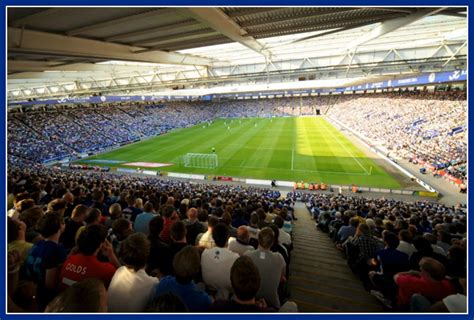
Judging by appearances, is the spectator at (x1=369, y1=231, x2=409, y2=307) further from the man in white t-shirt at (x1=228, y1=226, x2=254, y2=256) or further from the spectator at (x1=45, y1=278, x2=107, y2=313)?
the spectator at (x1=45, y1=278, x2=107, y2=313)

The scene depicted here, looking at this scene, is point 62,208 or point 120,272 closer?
point 120,272

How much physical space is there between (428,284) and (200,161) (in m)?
27.4

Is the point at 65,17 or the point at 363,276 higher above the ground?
the point at 65,17

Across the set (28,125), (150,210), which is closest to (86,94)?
(28,125)

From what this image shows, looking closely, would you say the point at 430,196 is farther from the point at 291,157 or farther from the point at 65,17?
the point at 65,17

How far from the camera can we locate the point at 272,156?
31594 millimetres

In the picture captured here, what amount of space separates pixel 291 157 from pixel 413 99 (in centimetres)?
3188

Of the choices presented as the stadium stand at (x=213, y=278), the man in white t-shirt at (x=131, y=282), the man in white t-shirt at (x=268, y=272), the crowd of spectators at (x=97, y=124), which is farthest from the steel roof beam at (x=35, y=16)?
the crowd of spectators at (x=97, y=124)

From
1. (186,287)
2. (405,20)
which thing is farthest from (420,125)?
(186,287)

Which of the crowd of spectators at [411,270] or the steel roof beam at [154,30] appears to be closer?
the crowd of spectators at [411,270]

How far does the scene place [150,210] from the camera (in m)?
6.02

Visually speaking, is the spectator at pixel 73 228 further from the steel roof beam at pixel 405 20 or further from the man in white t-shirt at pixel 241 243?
the steel roof beam at pixel 405 20

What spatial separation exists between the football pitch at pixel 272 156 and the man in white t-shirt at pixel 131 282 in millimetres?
21847

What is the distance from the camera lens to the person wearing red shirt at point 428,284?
325 centimetres
